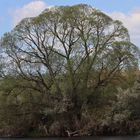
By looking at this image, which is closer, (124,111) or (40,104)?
(124,111)

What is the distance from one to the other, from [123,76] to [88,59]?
5.81 meters

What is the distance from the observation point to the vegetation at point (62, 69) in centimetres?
7862

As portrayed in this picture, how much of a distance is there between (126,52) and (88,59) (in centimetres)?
565

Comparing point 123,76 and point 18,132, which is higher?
point 123,76

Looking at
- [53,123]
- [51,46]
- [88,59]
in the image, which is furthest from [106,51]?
[53,123]

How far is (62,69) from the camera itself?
7981 cm

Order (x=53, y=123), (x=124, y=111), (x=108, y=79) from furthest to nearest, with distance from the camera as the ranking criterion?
(x=108, y=79)
(x=53, y=123)
(x=124, y=111)

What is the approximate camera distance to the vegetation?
78625mm

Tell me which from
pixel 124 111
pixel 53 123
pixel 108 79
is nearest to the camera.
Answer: pixel 124 111

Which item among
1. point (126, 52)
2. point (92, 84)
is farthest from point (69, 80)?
point (126, 52)

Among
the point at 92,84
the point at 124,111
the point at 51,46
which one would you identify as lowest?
the point at 124,111

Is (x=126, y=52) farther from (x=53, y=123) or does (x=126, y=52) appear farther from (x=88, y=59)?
(x=53, y=123)

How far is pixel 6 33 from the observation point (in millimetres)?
81938

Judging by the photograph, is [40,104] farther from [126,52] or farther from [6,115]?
[126,52]
